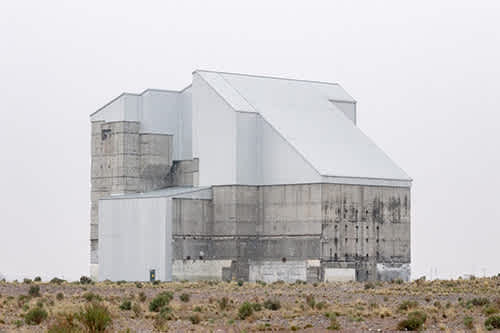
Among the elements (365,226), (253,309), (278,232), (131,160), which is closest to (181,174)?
(131,160)

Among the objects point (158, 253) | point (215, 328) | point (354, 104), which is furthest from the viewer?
point (354, 104)

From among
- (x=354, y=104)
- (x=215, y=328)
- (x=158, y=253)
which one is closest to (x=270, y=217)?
(x=158, y=253)

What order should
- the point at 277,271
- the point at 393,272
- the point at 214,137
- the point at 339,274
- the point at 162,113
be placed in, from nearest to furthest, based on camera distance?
the point at 339,274 < the point at 277,271 < the point at 214,137 < the point at 393,272 < the point at 162,113

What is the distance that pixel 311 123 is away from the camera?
77250 mm

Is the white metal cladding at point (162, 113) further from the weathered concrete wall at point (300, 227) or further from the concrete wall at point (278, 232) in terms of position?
the weathered concrete wall at point (300, 227)

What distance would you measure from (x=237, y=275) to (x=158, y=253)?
17.8 ft

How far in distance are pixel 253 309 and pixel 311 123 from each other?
1424 inches

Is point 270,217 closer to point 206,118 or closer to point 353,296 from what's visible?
point 206,118

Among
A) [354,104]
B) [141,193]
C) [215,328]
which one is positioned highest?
[354,104]

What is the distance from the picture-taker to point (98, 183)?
8362 cm

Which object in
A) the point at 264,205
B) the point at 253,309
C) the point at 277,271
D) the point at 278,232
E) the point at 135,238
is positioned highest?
the point at 264,205

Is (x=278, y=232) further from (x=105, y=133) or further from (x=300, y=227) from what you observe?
(x=105, y=133)

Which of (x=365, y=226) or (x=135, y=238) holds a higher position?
(x=365, y=226)

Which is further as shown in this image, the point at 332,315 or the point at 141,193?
the point at 141,193
